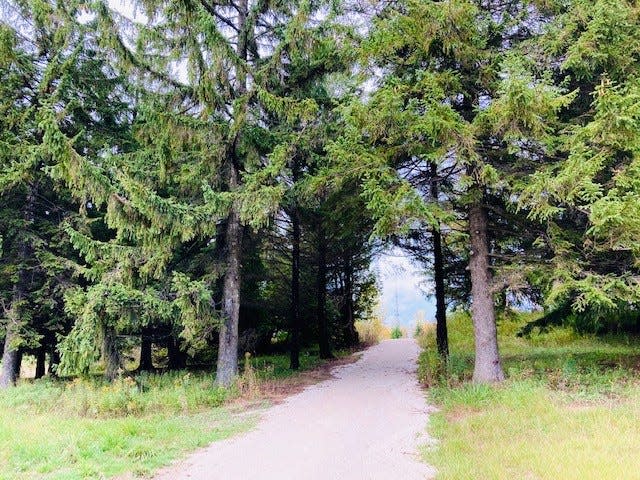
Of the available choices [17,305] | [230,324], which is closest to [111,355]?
[230,324]

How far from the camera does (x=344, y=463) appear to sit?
471cm

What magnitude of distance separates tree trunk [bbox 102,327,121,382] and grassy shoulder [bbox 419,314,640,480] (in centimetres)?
666

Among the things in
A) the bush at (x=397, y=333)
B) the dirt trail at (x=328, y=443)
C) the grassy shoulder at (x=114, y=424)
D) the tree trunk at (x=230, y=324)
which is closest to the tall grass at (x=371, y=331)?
the bush at (x=397, y=333)

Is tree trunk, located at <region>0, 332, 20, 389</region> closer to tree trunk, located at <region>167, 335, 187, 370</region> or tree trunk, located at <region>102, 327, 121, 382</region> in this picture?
tree trunk, located at <region>102, 327, 121, 382</region>

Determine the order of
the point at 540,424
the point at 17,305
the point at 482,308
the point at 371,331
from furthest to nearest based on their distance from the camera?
1. the point at 371,331
2. the point at 17,305
3. the point at 482,308
4. the point at 540,424

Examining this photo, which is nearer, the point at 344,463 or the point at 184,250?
the point at 344,463

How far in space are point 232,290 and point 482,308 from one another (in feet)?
18.0

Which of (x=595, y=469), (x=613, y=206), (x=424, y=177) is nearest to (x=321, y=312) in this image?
(x=424, y=177)

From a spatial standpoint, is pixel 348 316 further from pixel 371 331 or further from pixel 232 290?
pixel 232 290

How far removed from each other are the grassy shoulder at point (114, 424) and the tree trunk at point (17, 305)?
232 cm

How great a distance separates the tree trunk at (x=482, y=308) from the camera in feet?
27.8

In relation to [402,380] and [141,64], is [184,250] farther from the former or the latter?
[402,380]

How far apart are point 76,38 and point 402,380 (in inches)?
496

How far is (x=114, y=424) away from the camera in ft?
19.1
